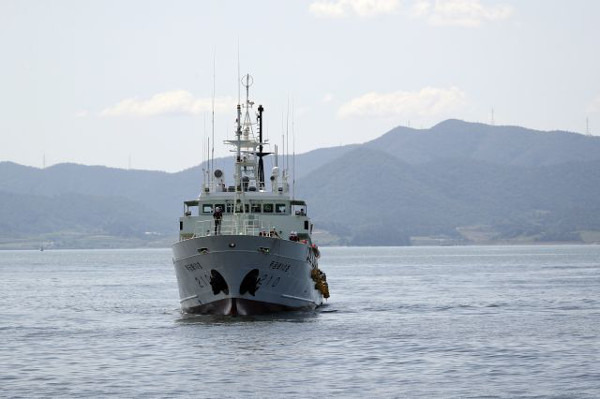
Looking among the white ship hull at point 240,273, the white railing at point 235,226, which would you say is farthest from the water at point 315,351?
the white railing at point 235,226

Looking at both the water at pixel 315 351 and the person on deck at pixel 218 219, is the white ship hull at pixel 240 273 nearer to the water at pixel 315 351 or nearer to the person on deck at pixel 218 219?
the water at pixel 315 351

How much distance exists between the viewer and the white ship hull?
186ft

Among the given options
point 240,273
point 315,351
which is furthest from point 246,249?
point 315,351

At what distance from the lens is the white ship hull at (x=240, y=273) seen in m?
56.6

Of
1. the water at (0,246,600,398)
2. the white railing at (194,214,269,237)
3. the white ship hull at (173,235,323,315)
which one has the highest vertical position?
the white railing at (194,214,269,237)

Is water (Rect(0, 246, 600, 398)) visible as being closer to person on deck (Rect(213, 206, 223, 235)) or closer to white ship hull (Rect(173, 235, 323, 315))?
white ship hull (Rect(173, 235, 323, 315))

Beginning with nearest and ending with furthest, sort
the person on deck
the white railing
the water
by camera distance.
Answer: the water → the person on deck → the white railing

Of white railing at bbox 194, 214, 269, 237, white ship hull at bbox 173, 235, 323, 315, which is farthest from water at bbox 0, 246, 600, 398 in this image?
white railing at bbox 194, 214, 269, 237

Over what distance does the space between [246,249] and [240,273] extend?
4.52ft

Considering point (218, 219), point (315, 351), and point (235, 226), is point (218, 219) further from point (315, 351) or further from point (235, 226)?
point (315, 351)

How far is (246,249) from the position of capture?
2223 inches

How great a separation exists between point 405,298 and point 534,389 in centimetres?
4739

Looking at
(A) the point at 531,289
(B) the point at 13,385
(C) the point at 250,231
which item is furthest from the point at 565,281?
(B) the point at 13,385

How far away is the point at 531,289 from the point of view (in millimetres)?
96188
